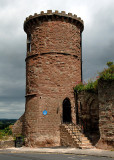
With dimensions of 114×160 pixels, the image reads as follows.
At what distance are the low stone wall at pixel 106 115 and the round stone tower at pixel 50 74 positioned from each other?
3803 millimetres

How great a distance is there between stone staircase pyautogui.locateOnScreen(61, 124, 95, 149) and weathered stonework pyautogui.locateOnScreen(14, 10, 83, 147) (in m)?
0.71

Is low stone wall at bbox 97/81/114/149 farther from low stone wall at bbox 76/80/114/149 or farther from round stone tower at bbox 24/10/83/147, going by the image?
round stone tower at bbox 24/10/83/147

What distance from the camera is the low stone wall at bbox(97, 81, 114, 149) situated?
13.0 meters

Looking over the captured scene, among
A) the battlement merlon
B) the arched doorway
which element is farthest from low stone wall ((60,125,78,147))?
the battlement merlon

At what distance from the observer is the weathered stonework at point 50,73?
16.0 metres

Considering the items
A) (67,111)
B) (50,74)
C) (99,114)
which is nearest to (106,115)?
(99,114)

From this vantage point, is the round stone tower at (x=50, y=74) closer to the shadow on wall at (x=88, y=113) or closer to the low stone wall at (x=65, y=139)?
the low stone wall at (x=65, y=139)

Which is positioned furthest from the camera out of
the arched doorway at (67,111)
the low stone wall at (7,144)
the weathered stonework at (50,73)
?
the arched doorway at (67,111)

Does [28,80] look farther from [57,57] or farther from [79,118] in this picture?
[79,118]

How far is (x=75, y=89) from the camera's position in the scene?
674 inches

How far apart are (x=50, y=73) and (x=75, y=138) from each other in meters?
5.24

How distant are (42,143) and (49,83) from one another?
445 cm

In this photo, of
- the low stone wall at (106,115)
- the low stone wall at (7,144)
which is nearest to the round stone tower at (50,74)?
the low stone wall at (7,144)

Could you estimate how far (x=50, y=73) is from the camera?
16766 millimetres
